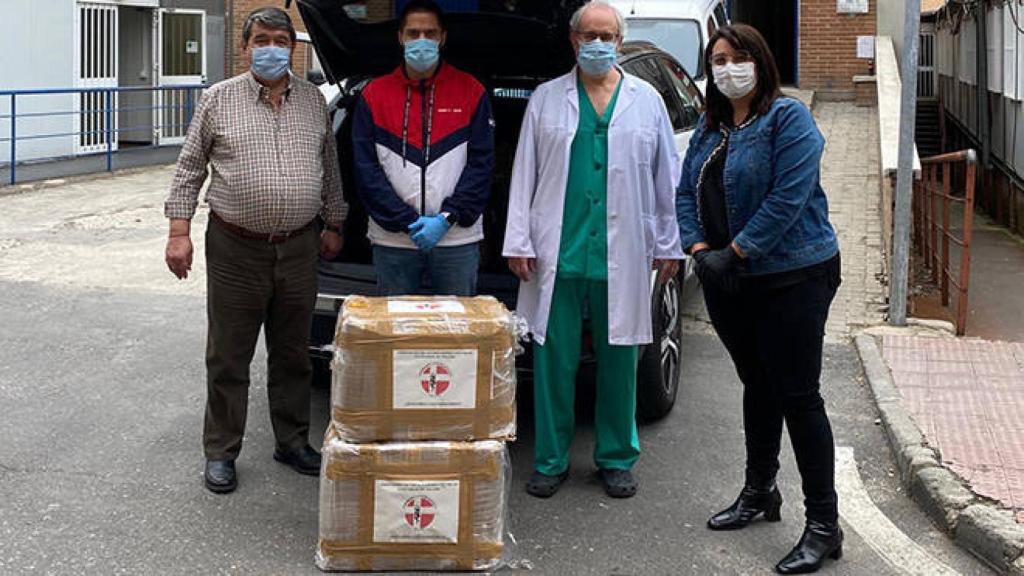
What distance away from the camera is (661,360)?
5.77 meters

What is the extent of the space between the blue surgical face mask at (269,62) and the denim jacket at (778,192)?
175 cm

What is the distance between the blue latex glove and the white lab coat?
31 centimetres

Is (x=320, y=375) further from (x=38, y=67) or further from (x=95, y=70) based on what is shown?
(x=95, y=70)

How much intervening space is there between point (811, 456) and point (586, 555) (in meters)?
0.90

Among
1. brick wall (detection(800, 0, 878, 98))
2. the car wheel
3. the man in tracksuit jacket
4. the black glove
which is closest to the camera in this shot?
the black glove

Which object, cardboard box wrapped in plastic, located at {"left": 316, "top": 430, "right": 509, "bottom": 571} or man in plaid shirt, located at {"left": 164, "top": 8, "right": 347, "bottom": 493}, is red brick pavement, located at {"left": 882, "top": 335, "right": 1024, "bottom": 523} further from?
man in plaid shirt, located at {"left": 164, "top": 8, "right": 347, "bottom": 493}

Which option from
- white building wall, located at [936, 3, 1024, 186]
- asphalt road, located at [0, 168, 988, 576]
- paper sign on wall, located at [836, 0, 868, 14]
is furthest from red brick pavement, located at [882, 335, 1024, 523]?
paper sign on wall, located at [836, 0, 868, 14]

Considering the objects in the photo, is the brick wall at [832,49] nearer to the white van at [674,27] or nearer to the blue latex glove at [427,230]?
the white van at [674,27]

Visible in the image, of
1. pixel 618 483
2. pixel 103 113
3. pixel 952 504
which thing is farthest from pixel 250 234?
pixel 103 113

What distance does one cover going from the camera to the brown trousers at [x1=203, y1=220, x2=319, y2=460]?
478 cm

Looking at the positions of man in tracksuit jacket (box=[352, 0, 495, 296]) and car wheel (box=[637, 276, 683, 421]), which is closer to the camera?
man in tracksuit jacket (box=[352, 0, 495, 296])

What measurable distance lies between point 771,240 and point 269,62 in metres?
2.08

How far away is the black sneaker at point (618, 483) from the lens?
4.94 m

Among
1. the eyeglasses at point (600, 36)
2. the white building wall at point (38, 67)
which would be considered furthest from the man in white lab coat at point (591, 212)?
the white building wall at point (38, 67)
